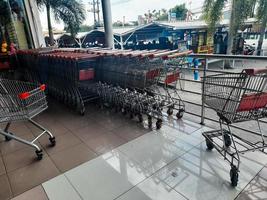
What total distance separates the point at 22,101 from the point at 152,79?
172 cm

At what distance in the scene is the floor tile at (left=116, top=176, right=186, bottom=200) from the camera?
1.64 metres

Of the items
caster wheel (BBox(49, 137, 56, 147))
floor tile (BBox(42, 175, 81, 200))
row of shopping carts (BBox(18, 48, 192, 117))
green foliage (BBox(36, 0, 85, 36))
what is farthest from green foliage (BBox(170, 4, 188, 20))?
floor tile (BBox(42, 175, 81, 200))

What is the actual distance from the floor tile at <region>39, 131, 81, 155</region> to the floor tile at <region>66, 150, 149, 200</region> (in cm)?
52

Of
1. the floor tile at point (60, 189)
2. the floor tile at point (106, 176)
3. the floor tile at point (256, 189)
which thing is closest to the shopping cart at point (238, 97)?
the floor tile at point (256, 189)

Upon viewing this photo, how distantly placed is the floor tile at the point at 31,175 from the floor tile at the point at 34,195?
5 cm

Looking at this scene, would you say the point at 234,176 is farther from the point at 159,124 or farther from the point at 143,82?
the point at 143,82

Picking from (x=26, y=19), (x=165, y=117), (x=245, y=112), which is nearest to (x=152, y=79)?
(x=165, y=117)

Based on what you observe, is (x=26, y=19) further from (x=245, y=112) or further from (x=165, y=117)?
(x=245, y=112)

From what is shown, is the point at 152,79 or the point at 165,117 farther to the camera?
the point at 165,117

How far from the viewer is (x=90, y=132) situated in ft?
9.29

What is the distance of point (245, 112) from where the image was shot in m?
1.73

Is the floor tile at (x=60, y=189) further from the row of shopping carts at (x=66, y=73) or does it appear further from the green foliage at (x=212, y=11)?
the green foliage at (x=212, y=11)

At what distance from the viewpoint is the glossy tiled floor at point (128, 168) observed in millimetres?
1708

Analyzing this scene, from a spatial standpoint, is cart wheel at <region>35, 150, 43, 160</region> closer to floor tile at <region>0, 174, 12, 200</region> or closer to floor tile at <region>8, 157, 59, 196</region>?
floor tile at <region>8, 157, 59, 196</region>
